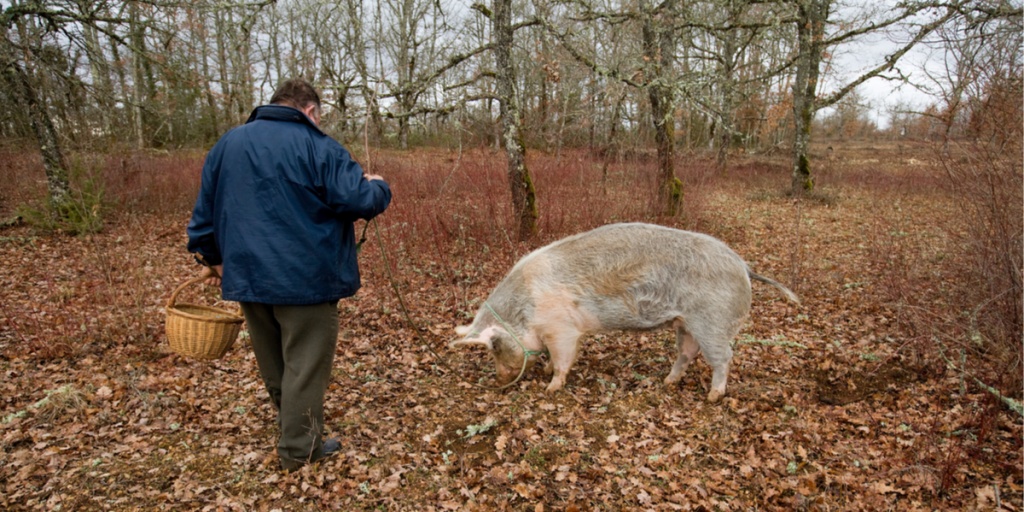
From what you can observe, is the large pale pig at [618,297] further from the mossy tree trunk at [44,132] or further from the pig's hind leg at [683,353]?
the mossy tree trunk at [44,132]

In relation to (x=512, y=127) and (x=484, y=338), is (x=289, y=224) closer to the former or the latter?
(x=484, y=338)

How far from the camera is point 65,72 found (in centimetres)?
954

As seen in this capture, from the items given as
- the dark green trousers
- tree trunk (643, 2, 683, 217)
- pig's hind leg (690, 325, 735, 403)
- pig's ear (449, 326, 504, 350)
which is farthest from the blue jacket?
tree trunk (643, 2, 683, 217)

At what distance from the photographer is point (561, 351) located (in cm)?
454

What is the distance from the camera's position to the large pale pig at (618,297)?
4.30 metres

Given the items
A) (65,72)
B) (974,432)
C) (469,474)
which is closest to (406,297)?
(469,474)

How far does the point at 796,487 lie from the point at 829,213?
11.1 meters

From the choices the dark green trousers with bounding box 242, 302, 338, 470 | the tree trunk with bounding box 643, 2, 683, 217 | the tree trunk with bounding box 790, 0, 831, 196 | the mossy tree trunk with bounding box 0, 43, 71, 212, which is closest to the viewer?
the dark green trousers with bounding box 242, 302, 338, 470

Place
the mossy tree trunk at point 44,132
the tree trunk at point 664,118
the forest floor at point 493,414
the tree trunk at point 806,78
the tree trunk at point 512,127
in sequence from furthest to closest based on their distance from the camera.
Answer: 1. the tree trunk at point 806,78
2. the tree trunk at point 664,118
3. the mossy tree trunk at point 44,132
4. the tree trunk at point 512,127
5. the forest floor at point 493,414

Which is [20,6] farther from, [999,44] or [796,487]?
[999,44]

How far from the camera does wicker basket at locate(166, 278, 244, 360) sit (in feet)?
11.4

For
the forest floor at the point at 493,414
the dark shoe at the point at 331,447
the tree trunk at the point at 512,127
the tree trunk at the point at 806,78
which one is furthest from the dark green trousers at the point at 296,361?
the tree trunk at the point at 806,78

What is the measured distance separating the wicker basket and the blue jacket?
0.66 m

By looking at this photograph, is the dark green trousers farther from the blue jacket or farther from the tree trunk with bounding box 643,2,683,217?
the tree trunk with bounding box 643,2,683,217
